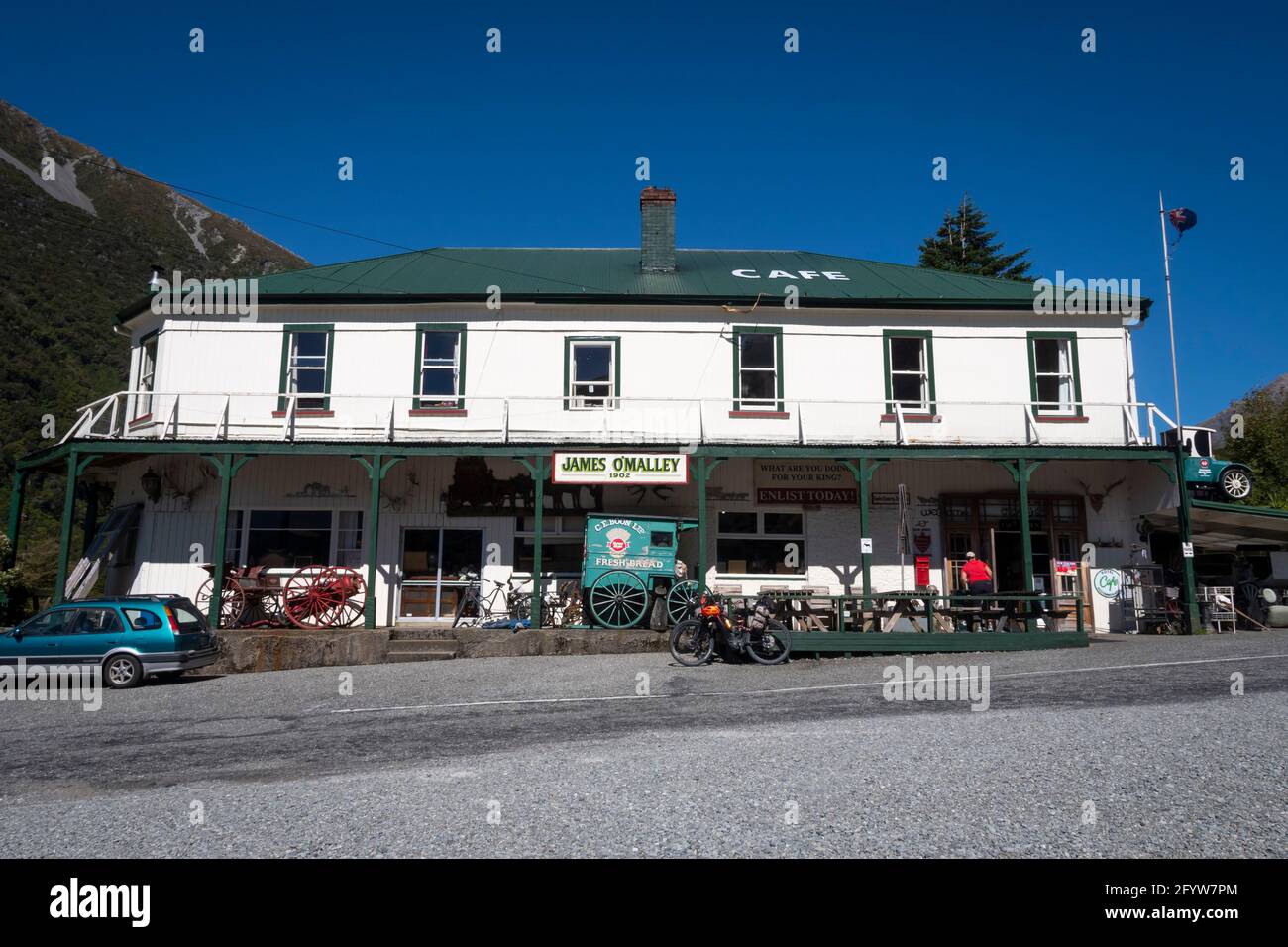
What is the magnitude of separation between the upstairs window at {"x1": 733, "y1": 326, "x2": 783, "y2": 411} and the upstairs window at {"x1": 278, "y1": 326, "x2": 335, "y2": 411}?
8457 millimetres

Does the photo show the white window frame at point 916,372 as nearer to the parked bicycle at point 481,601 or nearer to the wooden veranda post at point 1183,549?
the wooden veranda post at point 1183,549

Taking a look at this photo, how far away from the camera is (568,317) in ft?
61.2

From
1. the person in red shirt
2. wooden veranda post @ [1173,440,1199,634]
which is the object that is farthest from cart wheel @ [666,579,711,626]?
wooden veranda post @ [1173,440,1199,634]

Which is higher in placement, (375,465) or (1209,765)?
(375,465)

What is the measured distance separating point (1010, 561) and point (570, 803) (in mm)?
15202

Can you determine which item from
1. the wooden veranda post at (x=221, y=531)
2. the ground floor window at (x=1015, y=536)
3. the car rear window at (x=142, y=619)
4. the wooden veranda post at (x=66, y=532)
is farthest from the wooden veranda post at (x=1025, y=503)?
the wooden veranda post at (x=66, y=532)

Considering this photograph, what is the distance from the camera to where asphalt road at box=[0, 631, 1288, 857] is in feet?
16.5

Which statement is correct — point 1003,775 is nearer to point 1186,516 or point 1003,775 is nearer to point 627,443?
point 627,443

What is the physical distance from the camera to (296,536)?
59.5ft

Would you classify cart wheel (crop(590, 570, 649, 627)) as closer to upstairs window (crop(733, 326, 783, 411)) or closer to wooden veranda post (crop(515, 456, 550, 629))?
wooden veranda post (crop(515, 456, 550, 629))

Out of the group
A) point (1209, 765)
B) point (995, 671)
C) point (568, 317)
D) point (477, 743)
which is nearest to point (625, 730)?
point (477, 743)

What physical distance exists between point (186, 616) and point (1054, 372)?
55.6 feet

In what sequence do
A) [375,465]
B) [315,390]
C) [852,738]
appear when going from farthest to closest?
[315,390]
[375,465]
[852,738]

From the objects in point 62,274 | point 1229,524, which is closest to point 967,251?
point 1229,524
